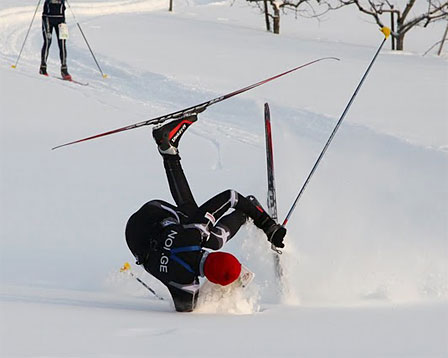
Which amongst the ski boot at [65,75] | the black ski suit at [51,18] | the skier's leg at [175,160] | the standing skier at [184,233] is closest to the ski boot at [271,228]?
the standing skier at [184,233]

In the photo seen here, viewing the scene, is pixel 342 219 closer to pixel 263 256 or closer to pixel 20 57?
pixel 263 256

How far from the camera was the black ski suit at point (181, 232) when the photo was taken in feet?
13.1

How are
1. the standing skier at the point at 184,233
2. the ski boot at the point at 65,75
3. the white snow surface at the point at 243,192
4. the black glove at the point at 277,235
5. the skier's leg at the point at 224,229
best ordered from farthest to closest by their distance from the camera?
the ski boot at the point at 65,75 → the black glove at the point at 277,235 → the skier's leg at the point at 224,229 → the standing skier at the point at 184,233 → the white snow surface at the point at 243,192

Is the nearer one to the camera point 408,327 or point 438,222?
point 408,327

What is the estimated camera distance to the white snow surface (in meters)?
3.04

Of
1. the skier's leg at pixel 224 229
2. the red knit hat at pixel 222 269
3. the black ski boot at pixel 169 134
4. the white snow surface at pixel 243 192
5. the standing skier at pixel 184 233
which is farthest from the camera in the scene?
the black ski boot at pixel 169 134

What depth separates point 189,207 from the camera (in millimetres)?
4738

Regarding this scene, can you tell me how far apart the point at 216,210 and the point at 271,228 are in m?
0.33

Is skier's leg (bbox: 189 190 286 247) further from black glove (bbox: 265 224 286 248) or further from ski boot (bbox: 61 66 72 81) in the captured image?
ski boot (bbox: 61 66 72 81)

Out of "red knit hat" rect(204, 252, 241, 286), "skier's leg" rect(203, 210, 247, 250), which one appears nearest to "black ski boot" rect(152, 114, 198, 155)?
"skier's leg" rect(203, 210, 247, 250)

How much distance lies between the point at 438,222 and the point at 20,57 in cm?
957

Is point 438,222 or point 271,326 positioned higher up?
point 271,326

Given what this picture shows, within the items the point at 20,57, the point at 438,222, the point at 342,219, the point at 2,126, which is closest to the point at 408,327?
the point at 342,219

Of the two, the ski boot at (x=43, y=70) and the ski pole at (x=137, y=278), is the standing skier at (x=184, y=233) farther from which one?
the ski boot at (x=43, y=70)
